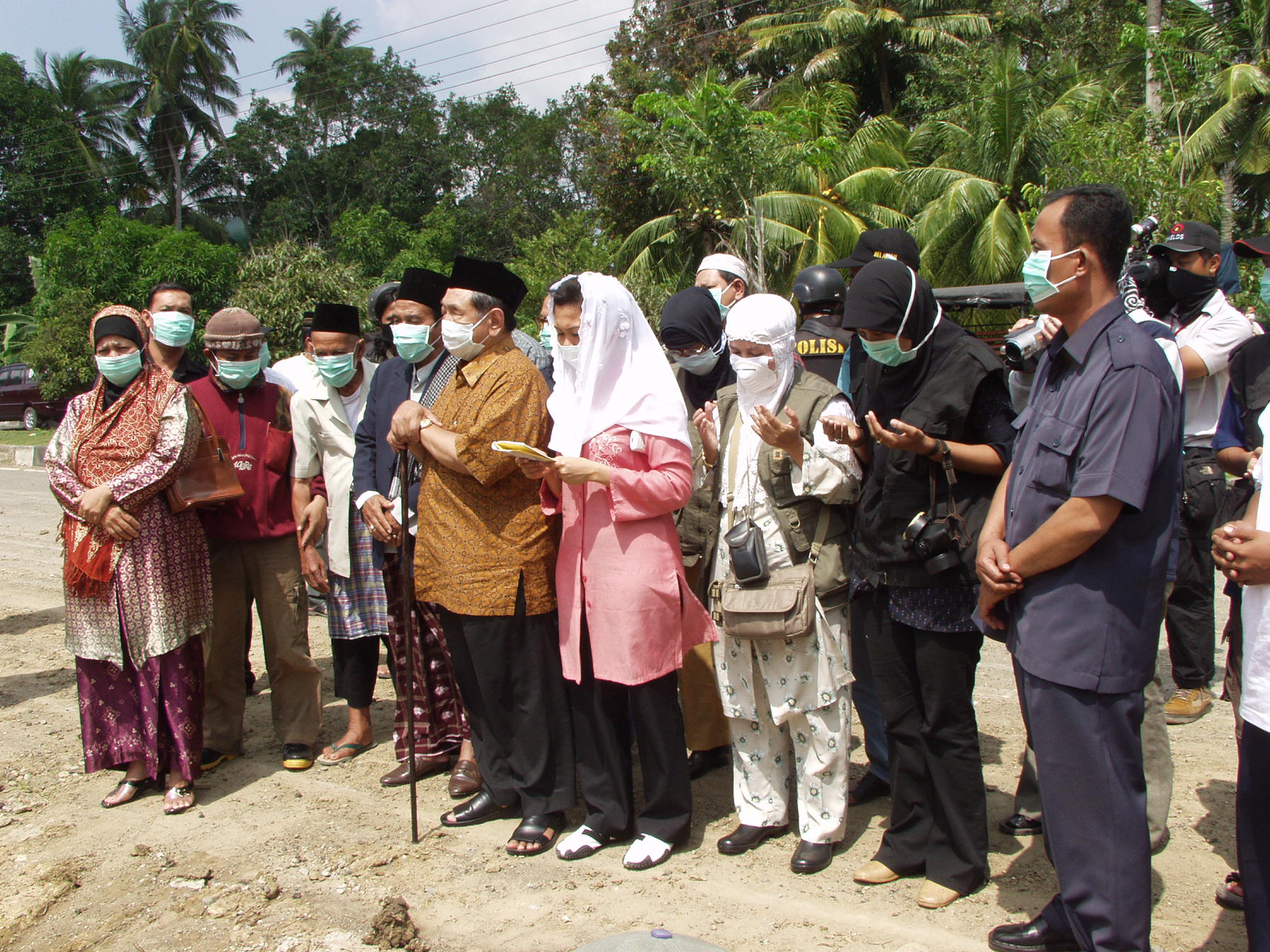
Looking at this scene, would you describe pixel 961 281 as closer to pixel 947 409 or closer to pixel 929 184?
pixel 929 184

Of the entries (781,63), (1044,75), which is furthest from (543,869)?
(781,63)

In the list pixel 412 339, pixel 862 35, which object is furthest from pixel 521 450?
pixel 862 35

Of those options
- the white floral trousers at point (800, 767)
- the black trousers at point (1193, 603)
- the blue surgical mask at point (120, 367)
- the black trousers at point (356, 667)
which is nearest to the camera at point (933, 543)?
the white floral trousers at point (800, 767)

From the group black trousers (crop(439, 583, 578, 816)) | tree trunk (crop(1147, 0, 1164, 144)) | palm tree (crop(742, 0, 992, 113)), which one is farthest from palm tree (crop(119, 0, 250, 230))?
black trousers (crop(439, 583, 578, 816))

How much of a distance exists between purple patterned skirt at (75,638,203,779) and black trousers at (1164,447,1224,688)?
13.8ft

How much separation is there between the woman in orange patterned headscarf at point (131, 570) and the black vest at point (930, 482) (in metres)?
2.73

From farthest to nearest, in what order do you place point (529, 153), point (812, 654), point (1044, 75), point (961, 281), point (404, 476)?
point (529, 153), point (1044, 75), point (961, 281), point (404, 476), point (812, 654)

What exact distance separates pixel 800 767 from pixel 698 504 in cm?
99

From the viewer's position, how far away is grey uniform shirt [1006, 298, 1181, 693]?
2375 millimetres

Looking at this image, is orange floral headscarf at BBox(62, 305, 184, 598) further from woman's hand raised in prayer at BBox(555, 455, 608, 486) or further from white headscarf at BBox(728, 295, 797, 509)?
white headscarf at BBox(728, 295, 797, 509)

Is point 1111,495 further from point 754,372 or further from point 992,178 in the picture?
point 992,178

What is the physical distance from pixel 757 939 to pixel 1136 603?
55.8 inches

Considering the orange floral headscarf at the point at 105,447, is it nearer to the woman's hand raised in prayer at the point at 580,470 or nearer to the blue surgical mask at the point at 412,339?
the blue surgical mask at the point at 412,339

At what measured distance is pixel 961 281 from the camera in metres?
18.4
